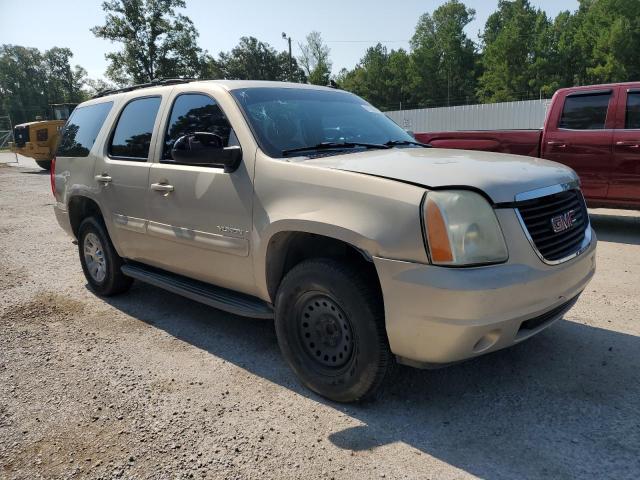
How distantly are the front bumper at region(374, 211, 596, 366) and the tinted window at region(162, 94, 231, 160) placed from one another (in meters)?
1.64

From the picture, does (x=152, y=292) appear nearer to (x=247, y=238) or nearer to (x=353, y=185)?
(x=247, y=238)

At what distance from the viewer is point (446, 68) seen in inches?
2692

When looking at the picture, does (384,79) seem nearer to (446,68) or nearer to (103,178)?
(446,68)

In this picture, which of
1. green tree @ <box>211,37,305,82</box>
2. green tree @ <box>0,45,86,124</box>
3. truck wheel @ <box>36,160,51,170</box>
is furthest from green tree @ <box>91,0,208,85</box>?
green tree @ <box>0,45,86,124</box>

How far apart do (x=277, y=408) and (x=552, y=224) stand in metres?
1.83

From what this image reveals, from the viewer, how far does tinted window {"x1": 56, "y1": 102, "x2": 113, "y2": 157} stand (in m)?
4.80

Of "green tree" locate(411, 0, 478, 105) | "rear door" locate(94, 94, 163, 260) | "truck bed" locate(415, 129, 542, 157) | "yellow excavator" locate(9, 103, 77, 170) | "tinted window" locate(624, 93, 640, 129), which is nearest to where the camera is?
"rear door" locate(94, 94, 163, 260)

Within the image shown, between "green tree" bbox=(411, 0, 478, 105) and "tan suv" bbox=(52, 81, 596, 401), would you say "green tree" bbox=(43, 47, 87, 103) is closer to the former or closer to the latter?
"green tree" bbox=(411, 0, 478, 105)

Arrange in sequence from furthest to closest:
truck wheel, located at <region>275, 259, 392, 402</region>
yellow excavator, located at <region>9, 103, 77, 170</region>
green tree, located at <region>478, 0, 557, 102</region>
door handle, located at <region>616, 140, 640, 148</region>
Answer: green tree, located at <region>478, 0, 557, 102</region> → yellow excavator, located at <region>9, 103, 77, 170</region> → door handle, located at <region>616, 140, 640, 148</region> → truck wheel, located at <region>275, 259, 392, 402</region>

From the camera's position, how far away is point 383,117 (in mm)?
4281

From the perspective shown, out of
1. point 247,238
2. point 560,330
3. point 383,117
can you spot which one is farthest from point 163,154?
point 560,330

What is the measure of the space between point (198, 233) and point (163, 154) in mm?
798

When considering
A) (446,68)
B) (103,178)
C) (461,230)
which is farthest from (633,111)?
(446,68)

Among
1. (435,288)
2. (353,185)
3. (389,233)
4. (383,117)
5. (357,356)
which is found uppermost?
(383,117)
